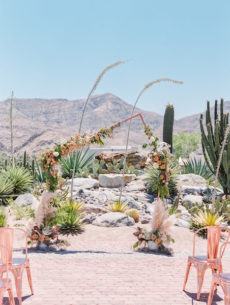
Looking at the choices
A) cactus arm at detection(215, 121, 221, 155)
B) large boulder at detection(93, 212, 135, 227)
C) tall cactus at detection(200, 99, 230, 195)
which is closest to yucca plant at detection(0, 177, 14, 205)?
large boulder at detection(93, 212, 135, 227)

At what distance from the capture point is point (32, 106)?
142750 millimetres

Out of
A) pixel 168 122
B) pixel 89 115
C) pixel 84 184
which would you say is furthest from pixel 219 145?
pixel 89 115

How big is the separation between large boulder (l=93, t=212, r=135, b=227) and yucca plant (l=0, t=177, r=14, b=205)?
12.7 ft

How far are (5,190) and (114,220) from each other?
4542mm

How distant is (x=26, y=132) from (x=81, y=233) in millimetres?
92130

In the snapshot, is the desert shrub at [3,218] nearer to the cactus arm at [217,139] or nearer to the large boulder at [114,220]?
the large boulder at [114,220]

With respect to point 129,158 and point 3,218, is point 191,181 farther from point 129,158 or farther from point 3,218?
point 3,218

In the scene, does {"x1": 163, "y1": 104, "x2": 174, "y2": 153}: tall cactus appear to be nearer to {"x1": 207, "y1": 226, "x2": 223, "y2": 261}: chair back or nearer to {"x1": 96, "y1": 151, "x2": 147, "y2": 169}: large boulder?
{"x1": 96, "y1": 151, "x2": 147, "y2": 169}: large boulder

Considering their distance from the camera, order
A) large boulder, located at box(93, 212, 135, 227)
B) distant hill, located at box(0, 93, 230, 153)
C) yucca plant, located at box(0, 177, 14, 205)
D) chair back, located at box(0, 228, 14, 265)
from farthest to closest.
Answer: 1. distant hill, located at box(0, 93, 230, 153)
2. yucca plant, located at box(0, 177, 14, 205)
3. large boulder, located at box(93, 212, 135, 227)
4. chair back, located at box(0, 228, 14, 265)

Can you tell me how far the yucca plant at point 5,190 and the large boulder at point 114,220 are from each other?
12.7 feet

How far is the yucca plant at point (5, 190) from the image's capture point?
10.8 meters

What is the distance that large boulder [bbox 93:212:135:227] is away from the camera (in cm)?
824

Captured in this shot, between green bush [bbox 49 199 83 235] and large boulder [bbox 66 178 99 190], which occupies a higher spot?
large boulder [bbox 66 178 99 190]

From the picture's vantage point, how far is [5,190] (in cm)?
1098
